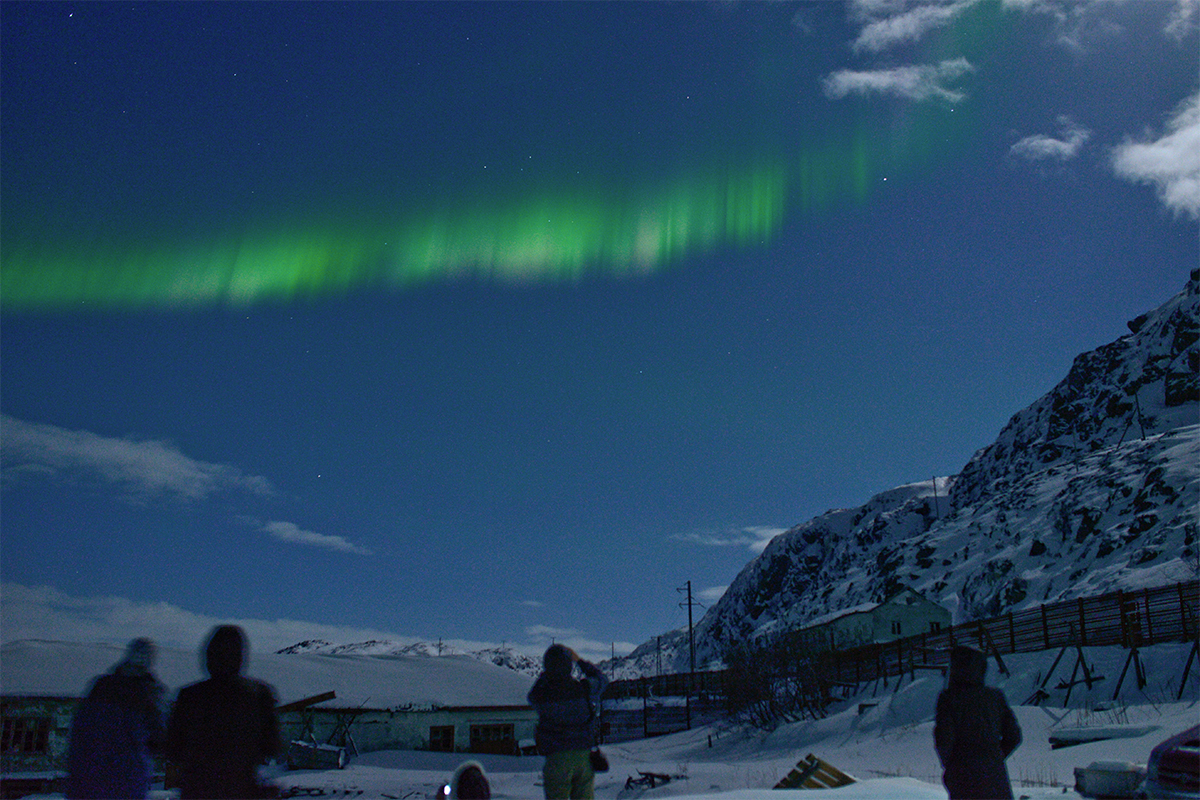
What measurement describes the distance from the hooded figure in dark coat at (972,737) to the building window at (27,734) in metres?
33.2

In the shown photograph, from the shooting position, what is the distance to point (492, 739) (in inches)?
1582

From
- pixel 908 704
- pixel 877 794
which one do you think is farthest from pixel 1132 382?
pixel 877 794

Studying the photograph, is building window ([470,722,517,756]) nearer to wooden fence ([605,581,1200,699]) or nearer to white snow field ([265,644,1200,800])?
white snow field ([265,644,1200,800])

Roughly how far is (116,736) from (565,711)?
119 inches

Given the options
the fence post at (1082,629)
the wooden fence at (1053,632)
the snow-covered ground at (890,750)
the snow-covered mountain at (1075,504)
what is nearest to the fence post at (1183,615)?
the wooden fence at (1053,632)

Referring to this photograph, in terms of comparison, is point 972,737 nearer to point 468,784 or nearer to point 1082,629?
point 468,784

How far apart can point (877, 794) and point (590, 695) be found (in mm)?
7465

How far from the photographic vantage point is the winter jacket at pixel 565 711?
20.8ft

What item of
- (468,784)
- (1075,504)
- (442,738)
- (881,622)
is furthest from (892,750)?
(1075,504)

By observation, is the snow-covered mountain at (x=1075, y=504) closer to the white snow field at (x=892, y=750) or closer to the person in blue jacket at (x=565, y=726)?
the white snow field at (x=892, y=750)

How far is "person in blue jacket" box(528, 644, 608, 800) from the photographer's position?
20.8 ft

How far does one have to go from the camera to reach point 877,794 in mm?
11852

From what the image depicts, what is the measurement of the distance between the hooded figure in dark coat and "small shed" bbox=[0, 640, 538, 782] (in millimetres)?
29878

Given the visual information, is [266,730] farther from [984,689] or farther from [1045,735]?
[1045,735]
